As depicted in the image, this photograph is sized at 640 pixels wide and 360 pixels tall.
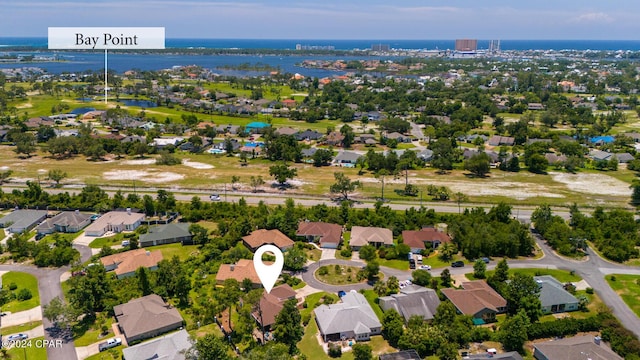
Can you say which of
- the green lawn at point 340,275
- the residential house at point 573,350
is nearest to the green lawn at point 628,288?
the residential house at point 573,350

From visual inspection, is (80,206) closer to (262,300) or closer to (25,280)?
(25,280)

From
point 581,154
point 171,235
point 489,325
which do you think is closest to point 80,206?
point 171,235

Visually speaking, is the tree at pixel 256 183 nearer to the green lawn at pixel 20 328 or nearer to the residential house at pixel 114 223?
the residential house at pixel 114 223

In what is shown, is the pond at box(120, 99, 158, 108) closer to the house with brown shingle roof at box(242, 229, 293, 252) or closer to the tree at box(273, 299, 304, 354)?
the house with brown shingle roof at box(242, 229, 293, 252)

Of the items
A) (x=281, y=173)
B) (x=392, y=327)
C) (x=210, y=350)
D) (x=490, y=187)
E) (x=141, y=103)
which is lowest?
(x=392, y=327)

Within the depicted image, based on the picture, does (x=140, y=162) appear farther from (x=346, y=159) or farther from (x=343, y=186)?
(x=343, y=186)

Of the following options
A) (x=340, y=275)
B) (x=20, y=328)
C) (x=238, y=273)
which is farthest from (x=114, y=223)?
(x=340, y=275)
